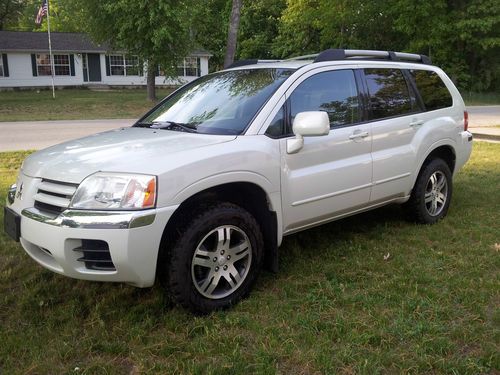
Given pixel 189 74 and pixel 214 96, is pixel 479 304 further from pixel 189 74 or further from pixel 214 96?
pixel 189 74

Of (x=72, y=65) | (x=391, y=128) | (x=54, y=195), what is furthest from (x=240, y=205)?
(x=72, y=65)

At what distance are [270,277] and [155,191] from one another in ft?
4.86

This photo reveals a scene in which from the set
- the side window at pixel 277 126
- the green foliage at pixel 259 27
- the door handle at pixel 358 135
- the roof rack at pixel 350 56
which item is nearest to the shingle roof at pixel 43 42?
the green foliage at pixel 259 27

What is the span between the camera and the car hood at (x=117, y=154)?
3.18 meters

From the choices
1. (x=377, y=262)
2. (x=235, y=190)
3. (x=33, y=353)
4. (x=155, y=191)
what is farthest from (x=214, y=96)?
(x=33, y=353)

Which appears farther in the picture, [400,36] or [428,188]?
[400,36]

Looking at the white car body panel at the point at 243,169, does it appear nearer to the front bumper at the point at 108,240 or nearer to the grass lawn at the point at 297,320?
the front bumper at the point at 108,240

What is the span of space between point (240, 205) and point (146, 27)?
69.0 feet

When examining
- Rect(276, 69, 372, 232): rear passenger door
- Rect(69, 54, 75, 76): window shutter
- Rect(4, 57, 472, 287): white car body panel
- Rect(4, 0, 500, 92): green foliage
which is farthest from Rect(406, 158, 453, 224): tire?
Rect(69, 54, 75, 76): window shutter

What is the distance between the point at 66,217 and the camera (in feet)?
10.1

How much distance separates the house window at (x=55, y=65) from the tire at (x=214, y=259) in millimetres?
34973

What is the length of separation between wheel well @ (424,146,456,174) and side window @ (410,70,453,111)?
450 millimetres

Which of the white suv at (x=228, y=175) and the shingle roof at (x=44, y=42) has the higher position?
the shingle roof at (x=44, y=42)

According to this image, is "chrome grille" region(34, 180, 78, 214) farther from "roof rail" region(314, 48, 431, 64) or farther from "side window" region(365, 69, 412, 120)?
"side window" region(365, 69, 412, 120)
